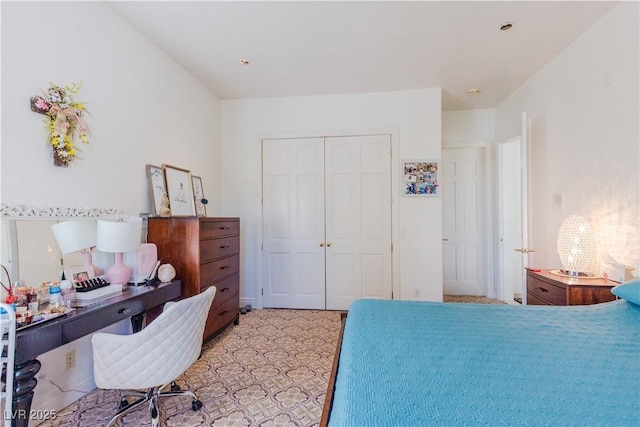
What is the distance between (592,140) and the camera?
2.42 meters

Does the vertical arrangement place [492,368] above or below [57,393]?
above

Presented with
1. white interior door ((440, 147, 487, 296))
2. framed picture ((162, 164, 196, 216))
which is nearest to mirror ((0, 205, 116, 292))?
framed picture ((162, 164, 196, 216))

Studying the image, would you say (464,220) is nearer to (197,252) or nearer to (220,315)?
(220,315)

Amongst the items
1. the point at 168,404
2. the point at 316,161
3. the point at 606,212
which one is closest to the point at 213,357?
the point at 168,404

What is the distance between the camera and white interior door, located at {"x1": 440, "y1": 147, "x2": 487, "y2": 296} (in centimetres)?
437

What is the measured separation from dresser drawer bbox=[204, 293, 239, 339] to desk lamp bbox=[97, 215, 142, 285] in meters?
0.92

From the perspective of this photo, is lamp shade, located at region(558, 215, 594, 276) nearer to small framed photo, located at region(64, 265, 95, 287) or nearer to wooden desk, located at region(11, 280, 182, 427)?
wooden desk, located at region(11, 280, 182, 427)

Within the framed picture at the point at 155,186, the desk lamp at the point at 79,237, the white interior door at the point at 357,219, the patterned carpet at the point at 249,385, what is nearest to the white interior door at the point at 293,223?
the white interior door at the point at 357,219

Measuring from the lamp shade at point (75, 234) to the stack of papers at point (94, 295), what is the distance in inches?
12.5

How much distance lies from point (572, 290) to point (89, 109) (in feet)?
11.6

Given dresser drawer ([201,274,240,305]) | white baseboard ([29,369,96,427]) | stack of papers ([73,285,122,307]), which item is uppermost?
stack of papers ([73,285,122,307])

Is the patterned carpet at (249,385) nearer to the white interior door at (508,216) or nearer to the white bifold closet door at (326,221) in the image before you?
the white bifold closet door at (326,221)

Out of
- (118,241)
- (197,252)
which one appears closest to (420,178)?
(197,252)

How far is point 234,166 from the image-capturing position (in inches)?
160
